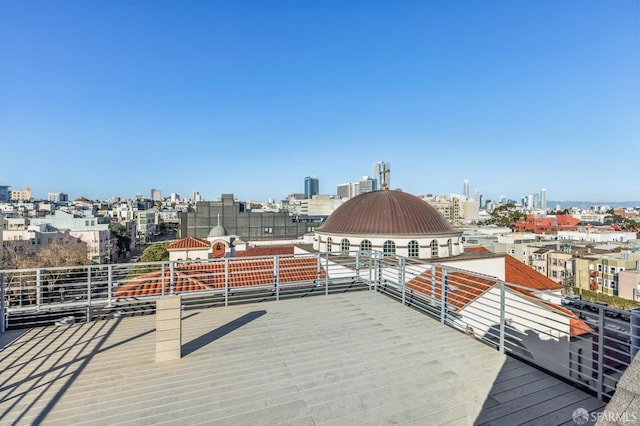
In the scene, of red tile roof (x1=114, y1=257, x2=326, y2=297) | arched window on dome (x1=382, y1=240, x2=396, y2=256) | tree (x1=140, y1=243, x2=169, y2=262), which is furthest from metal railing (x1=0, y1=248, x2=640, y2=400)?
tree (x1=140, y1=243, x2=169, y2=262)

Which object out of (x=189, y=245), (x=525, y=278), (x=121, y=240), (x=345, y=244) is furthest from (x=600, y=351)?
(x=121, y=240)

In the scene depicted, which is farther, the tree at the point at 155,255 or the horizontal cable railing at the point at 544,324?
the tree at the point at 155,255

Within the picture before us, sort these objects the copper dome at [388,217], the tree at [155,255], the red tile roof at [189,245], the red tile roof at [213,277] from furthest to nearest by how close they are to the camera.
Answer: the tree at [155,255] < the red tile roof at [189,245] < the copper dome at [388,217] < the red tile roof at [213,277]

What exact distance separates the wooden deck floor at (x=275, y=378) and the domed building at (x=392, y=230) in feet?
44.7

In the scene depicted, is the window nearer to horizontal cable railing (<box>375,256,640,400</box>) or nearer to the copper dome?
the copper dome

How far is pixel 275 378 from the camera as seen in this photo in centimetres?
404

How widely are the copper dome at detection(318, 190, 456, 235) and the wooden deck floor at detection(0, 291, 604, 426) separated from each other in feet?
47.1

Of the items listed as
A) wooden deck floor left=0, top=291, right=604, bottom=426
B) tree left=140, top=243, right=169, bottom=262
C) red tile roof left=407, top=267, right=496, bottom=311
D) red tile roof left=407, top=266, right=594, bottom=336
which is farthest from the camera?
tree left=140, top=243, right=169, bottom=262

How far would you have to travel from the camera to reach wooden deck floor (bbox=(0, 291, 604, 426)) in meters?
3.32

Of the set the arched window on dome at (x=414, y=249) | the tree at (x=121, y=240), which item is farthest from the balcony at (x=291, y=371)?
the tree at (x=121, y=240)

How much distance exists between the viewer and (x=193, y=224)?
47000 millimetres

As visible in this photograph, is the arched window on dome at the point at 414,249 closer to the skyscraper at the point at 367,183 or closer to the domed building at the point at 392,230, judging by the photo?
the domed building at the point at 392,230

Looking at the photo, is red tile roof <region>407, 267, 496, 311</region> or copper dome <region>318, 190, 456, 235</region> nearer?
red tile roof <region>407, 267, 496, 311</region>

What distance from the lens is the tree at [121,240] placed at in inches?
2349
